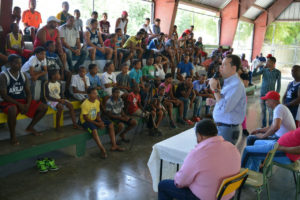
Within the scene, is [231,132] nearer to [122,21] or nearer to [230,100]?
[230,100]

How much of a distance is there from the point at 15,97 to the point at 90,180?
1.73 m

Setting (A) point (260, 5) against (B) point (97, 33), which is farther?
(A) point (260, 5)

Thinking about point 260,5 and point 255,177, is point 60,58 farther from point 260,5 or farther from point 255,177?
point 260,5

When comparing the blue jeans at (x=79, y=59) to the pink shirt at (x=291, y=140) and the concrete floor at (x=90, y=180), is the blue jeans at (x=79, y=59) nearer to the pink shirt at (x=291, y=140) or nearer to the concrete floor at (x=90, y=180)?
the concrete floor at (x=90, y=180)

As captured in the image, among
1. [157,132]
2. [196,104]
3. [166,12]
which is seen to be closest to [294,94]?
[157,132]

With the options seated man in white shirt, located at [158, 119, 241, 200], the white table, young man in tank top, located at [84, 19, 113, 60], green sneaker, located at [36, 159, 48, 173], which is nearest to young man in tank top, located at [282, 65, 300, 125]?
the white table

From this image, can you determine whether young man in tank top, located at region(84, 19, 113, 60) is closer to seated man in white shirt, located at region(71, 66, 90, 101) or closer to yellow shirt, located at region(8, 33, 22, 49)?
yellow shirt, located at region(8, 33, 22, 49)

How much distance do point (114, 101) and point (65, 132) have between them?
115cm

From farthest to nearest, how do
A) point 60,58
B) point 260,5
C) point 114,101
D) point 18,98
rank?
1. point 260,5
2. point 60,58
3. point 114,101
4. point 18,98

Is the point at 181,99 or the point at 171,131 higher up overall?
the point at 181,99

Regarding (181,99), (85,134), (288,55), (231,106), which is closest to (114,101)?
(85,134)

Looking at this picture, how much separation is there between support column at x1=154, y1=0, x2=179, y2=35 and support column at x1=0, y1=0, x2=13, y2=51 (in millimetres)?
6654

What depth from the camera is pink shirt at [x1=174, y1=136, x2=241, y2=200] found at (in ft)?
7.27

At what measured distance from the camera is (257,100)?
455 inches
